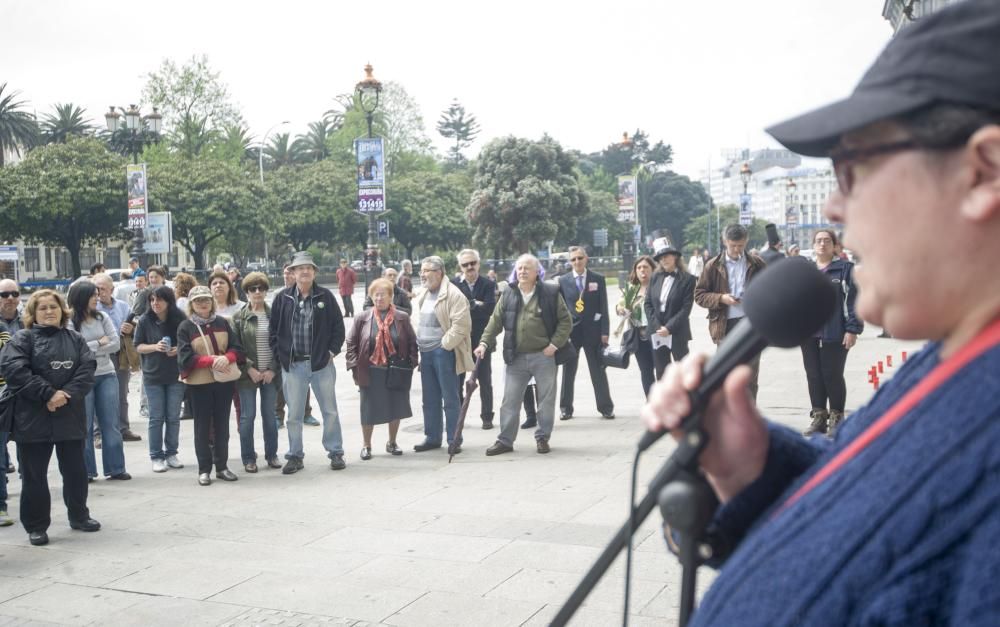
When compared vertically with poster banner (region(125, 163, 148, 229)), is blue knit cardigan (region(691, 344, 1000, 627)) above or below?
below

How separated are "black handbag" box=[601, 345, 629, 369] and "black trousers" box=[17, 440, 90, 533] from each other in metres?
5.72

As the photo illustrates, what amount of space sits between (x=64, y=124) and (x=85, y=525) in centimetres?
8206

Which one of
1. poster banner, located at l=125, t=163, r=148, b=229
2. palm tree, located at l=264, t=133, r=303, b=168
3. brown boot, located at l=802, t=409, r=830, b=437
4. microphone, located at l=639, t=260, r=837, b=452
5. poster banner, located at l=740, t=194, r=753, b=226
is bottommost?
brown boot, located at l=802, t=409, r=830, b=437

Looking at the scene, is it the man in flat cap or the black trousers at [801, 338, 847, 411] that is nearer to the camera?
the man in flat cap

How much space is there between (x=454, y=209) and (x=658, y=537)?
6240cm

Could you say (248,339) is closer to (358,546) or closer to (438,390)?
(438,390)

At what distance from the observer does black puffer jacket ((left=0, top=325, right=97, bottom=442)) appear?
6.94 m

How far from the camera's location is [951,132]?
1.03 metres

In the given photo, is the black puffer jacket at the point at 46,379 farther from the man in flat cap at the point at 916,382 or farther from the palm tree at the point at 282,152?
the palm tree at the point at 282,152

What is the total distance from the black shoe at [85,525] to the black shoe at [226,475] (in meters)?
1.71

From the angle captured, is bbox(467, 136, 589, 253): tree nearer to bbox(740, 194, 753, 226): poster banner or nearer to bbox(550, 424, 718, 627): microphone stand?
bbox(740, 194, 753, 226): poster banner

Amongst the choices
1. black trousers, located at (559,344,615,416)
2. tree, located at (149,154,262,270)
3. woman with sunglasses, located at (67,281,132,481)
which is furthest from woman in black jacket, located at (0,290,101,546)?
tree, located at (149,154,262,270)

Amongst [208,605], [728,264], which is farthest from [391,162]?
[208,605]

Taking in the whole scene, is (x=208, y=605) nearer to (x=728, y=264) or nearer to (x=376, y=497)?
(x=376, y=497)
